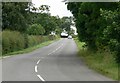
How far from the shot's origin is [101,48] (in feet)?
103

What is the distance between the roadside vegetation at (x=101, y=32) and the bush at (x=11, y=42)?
27.5 ft

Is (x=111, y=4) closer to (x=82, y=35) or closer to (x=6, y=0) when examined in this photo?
(x=82, y=35)

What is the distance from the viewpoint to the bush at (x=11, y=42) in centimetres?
4330

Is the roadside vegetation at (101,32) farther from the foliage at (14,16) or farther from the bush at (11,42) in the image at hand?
the foliage at (14,16)

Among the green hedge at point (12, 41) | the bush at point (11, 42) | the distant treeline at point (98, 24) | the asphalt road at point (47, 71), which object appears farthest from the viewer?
the green hedge at point (12, 41)

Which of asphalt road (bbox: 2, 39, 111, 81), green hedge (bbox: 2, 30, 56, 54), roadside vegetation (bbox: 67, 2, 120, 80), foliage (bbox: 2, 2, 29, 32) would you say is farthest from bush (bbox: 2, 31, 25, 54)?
asphalt road (bbox: 2, 39, 111, 81)

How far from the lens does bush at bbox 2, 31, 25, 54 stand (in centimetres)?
4330

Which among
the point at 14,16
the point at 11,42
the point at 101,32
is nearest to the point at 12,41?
the point at 11,42

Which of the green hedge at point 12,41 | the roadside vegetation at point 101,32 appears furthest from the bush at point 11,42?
the roadside vegetation at point 101,32

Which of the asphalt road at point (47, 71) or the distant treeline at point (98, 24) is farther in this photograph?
the distant treeline at point (98, 24)

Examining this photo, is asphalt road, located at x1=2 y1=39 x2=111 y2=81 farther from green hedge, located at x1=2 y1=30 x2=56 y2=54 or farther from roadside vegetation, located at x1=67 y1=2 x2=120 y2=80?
green hedge, located at x1=2 y1=30 x2=56 y2=54

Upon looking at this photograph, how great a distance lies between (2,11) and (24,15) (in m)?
5.32

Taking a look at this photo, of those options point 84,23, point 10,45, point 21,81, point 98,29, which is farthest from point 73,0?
point 21,81

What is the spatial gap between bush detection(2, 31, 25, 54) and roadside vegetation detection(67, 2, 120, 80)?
837cm
